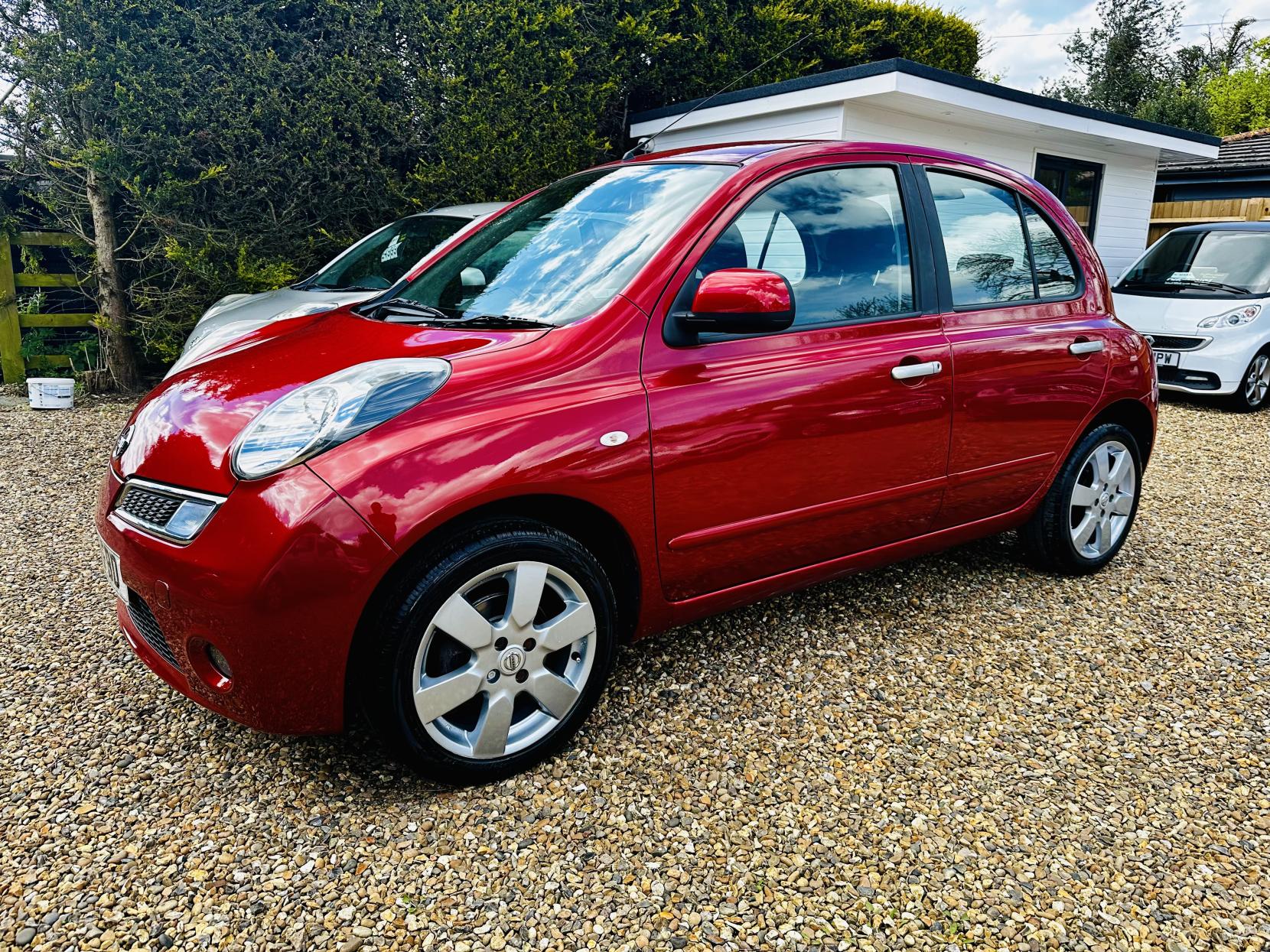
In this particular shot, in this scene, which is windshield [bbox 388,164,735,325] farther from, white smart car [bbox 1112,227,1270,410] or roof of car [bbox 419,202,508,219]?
white smart car [bbox 1112,227,1270,410]

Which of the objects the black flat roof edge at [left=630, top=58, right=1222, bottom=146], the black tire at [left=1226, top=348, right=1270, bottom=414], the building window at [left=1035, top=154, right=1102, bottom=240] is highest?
the black flat roof edge at [left=630, top=58, right=1222, bottom=146]

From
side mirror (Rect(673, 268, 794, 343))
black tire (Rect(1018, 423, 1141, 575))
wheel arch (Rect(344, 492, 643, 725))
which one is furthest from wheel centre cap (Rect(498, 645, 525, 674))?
black tire (Rect(1018, 423, 1141, 575))

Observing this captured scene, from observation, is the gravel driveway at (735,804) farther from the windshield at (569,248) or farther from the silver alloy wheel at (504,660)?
the windshield at (569,248)

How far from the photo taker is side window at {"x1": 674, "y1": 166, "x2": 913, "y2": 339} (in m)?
2.76

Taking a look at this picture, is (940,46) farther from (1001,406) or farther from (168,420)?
(168,420)

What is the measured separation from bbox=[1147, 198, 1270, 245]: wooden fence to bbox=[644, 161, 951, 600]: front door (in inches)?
533

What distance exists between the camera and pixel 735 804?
232 centimetres

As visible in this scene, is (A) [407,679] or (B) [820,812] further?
(B) [820,812]

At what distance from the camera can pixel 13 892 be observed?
1965mm

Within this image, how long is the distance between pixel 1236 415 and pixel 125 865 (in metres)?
9.03

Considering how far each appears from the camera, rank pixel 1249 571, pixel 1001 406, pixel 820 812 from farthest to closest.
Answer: pixel 1249 571, pixel 1001 406, pixel 820 812

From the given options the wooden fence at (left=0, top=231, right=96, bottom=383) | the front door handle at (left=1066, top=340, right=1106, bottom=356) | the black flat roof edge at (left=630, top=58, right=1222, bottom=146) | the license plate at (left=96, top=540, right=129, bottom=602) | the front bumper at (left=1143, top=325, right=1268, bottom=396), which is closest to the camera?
the license plate at (left=96, top=540, right=129, bottom=602)

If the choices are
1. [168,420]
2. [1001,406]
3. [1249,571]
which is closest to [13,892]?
[168,420]

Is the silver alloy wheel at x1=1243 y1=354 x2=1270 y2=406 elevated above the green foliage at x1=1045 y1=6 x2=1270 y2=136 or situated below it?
below
